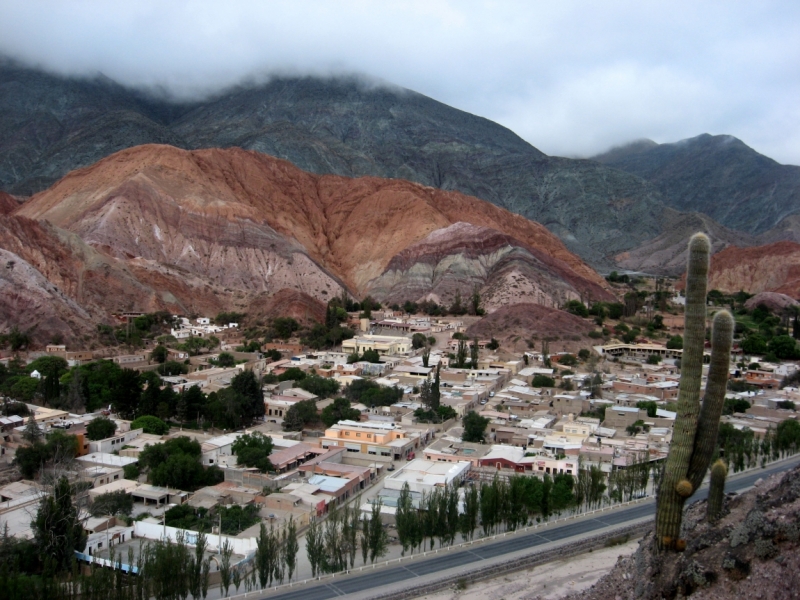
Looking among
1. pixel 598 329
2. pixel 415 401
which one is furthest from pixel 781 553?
pixel 598 329

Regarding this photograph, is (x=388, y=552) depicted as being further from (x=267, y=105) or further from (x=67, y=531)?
(x=267, y=105)

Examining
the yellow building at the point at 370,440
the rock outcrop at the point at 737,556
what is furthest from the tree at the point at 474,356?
the rock outcrop at the point at 737,556

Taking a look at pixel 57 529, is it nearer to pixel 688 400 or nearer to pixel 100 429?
pixel 100 429

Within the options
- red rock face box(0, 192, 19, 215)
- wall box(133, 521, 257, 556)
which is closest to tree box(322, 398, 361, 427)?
wall box(133, 521, 257, 556)

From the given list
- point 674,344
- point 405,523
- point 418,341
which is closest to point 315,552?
point 405,523

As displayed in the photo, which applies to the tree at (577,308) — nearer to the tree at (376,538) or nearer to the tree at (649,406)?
the tree at (649,406)

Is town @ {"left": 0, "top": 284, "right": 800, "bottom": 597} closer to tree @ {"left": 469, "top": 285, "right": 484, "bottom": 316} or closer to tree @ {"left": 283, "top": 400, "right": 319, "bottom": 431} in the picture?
tree @ {"left": 283, "top": 400, "right": 319, "bottom": 431}
